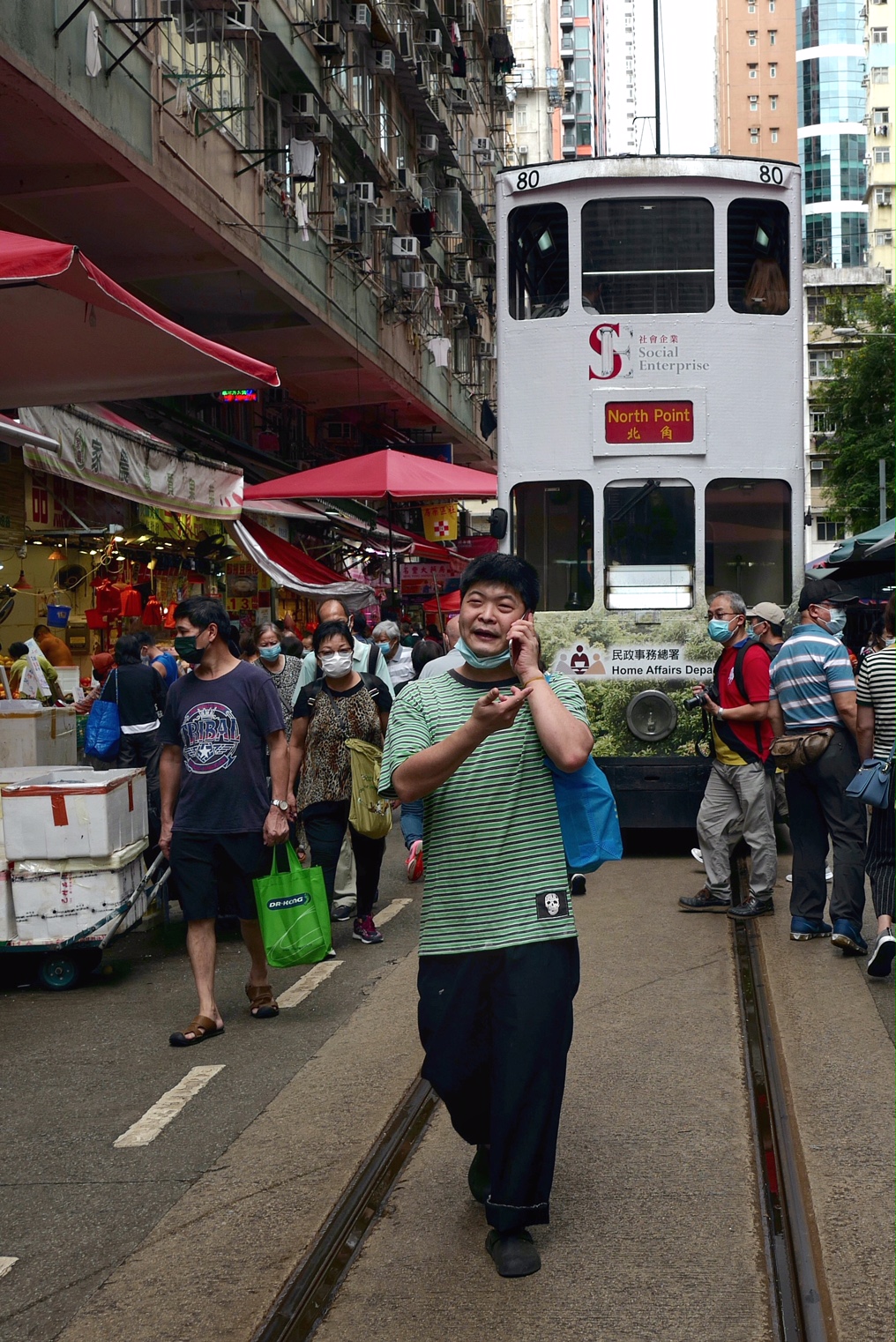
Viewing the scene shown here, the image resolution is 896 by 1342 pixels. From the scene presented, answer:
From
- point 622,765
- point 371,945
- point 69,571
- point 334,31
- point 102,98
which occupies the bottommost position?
point 371,945

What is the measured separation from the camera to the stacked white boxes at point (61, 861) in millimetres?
7113

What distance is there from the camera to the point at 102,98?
41.1ft

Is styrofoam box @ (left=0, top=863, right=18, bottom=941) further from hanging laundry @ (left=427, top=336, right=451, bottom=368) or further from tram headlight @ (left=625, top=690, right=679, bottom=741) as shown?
hanging laundry @ (left=427, top=336, right=451, bottom=368)

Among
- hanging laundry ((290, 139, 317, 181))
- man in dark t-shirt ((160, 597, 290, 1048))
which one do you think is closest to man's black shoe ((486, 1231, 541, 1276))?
man in dark t-shirt ((160, 597, 290, 1048))

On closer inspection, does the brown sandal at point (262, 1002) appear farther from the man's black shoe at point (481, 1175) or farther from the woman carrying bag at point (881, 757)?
the woman carrying bag at point (881, 757)

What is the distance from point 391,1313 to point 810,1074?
2378 mm

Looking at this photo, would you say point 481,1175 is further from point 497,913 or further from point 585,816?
point 585,816

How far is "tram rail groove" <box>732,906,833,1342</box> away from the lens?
11.5ft

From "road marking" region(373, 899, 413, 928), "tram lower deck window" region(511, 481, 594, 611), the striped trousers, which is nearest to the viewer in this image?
the striped trousers

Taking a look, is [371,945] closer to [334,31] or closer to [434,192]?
[334,31]

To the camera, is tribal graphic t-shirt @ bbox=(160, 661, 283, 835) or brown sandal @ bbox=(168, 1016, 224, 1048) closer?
brown sandal @ bbox=(168, 1016, 224, 1048)

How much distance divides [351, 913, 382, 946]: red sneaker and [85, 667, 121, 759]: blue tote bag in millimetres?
2361

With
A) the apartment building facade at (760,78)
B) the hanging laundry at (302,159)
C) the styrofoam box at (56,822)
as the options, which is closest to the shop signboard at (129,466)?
Answer: the styrofoam box at (56,822)

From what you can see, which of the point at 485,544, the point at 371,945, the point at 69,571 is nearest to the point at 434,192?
the point at 485,544
